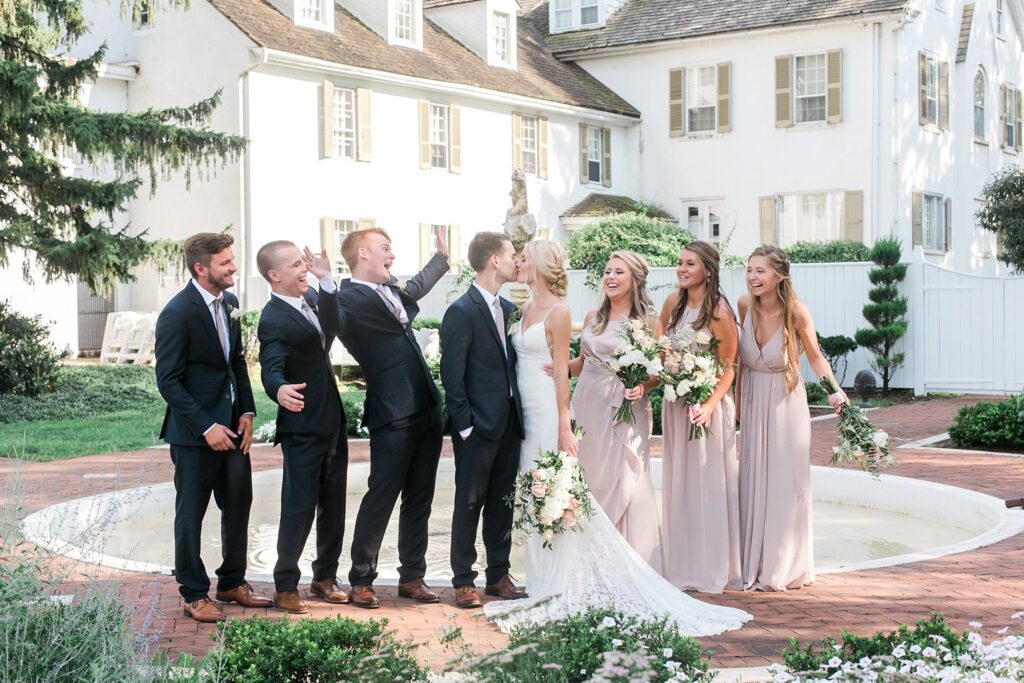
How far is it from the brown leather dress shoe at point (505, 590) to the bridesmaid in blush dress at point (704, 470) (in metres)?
0.94

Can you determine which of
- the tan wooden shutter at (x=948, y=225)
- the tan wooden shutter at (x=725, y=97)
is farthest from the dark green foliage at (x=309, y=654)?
the tan wooden shutter at (x=948, y=225)

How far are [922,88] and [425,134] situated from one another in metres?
12.0

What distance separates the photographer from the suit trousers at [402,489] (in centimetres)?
691

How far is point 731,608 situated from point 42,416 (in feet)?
43.1

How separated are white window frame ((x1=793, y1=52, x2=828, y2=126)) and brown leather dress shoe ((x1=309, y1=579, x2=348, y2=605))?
969 inches

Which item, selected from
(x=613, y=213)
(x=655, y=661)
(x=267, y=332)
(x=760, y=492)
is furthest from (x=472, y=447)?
(x=613, y=213)

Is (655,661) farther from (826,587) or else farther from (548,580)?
(826,587)

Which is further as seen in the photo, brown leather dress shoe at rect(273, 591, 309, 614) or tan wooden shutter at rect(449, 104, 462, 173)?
tan wooden shutter at rect(449, 104, 462, 173)

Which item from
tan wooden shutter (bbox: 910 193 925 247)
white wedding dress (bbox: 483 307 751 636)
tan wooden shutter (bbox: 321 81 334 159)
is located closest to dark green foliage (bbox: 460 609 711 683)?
white wedding dress (bbox: 483 307 751 636)

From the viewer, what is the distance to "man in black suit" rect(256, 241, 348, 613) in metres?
6.64

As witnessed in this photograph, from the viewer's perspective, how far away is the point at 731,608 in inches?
261

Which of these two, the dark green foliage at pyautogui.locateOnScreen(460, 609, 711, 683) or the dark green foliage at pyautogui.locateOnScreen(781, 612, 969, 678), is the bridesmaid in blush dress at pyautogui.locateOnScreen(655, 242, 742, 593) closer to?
the dark green foliage at pyautogui.locateOnScreen(460, 609, 711, 683)

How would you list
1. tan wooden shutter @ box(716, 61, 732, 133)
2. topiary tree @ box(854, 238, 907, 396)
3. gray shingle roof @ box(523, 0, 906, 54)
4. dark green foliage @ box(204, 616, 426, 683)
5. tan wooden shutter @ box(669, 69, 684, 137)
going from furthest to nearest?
tan wooden shutter @ box(669, 69, 684, 137) < tan wooden shutter @ box(716, 61, 732, 133) < gray shingle roof @ box(523, 0, 906, 54) < topiary tree @ box(854, 238, 907, 396) < dark green foliage @ box(204, 616, 426, 683)

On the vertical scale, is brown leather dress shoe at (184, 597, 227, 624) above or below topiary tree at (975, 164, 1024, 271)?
below
